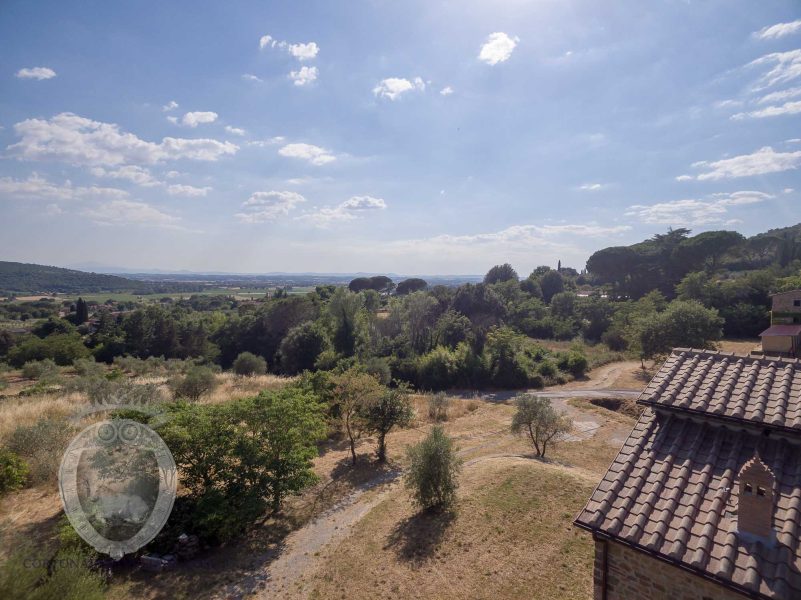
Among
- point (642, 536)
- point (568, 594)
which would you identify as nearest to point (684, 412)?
point (642, 536)

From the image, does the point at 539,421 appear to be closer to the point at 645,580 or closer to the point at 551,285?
the point at 645,580

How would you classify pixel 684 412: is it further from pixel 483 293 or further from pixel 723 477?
pixel 483 293

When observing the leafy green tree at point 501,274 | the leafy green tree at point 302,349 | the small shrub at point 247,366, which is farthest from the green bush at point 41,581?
the leafy green tree at point 501,274

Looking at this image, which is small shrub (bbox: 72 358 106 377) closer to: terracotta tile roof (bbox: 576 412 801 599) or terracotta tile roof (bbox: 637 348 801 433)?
terracotta tile roof (bbox: 576 412 801 599)

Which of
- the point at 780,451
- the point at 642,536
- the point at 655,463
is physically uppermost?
the point at 780,451

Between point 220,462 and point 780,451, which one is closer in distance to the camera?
point 780,451

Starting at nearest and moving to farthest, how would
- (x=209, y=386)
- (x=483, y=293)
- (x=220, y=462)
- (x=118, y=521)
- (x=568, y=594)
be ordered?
(x=568, y=594) < (x=118, y=521) < (x=220, y=462) < (x=209, y=386) < (x=483, y=293)
